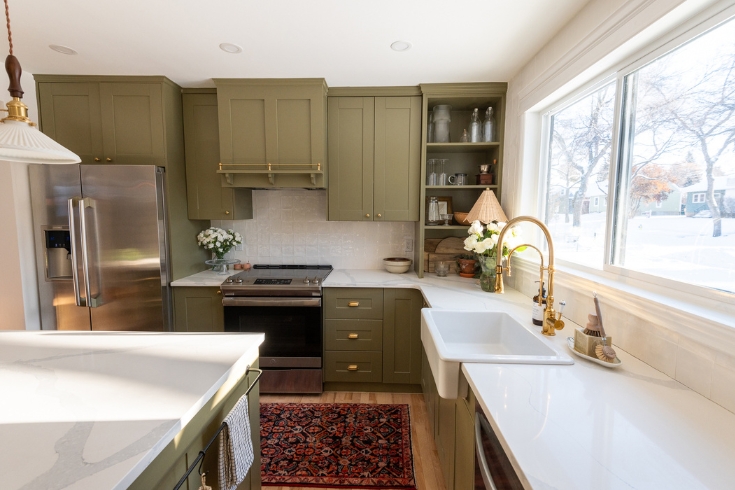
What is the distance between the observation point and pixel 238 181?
255 cm

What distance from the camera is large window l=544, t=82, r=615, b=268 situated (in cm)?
157

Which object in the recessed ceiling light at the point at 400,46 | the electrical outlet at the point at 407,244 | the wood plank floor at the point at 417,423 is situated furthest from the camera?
the electrical outlet at the point at 407,244

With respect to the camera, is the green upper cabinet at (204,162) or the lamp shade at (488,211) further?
the green upper cabinet at (204,162)

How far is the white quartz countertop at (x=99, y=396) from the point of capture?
60cm

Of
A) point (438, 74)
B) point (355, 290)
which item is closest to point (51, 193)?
point (355, 290)

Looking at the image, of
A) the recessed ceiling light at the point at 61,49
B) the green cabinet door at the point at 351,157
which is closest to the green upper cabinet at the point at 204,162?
the recessed ceiling light at the point at 61,49

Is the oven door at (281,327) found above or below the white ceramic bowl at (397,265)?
below

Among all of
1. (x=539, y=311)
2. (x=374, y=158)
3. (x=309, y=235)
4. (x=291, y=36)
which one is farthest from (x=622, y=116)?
(x=309, y=235)

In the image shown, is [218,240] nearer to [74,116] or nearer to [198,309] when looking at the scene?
[198,309]

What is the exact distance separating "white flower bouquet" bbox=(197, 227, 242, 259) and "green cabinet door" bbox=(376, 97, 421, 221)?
1.27 meters

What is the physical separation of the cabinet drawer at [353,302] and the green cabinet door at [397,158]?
2.07ft

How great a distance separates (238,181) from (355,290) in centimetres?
127

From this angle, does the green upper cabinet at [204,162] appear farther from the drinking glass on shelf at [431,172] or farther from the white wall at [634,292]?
the white wall at [634,292]

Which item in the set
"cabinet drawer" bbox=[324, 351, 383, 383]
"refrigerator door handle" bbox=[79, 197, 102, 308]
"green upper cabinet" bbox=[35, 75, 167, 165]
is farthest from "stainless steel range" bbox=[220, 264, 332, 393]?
"green upper cabinet" bbox=[35, 75, 167, 165]
